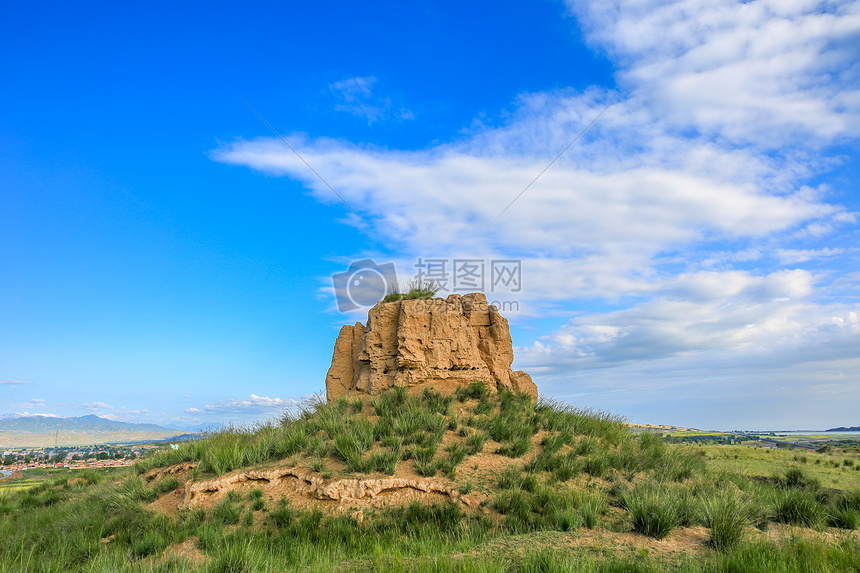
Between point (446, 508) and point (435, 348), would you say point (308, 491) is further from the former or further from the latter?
point (435, 348)

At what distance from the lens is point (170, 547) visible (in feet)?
27.8

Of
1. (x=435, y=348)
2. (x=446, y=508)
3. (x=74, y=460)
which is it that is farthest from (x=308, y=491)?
(x=74, y=460)

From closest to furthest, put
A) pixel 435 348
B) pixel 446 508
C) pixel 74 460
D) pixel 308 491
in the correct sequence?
pixel 446 508 → pixel 308 491 → pixel 435 348 → pixel 74 460

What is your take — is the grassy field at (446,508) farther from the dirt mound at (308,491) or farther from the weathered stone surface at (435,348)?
the weathered stone surface at (435,348)

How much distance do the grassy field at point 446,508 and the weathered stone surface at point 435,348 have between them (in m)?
0.84

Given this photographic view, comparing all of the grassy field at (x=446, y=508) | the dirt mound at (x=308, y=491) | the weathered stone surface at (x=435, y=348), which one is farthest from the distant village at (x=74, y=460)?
the dirt mound at (x=308, y=491)

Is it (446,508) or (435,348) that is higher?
(435,348)

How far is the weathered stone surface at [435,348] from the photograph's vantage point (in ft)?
48.7

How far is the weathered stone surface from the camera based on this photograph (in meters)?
14.8

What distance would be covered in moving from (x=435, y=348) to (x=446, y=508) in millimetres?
6147

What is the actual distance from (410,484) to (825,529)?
7.65 m

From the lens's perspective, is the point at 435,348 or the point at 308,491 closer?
the point at 308,491

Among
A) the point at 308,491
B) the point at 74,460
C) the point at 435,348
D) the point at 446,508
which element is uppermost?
the point at 435,348

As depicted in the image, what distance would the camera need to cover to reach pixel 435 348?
14938 millimetres
